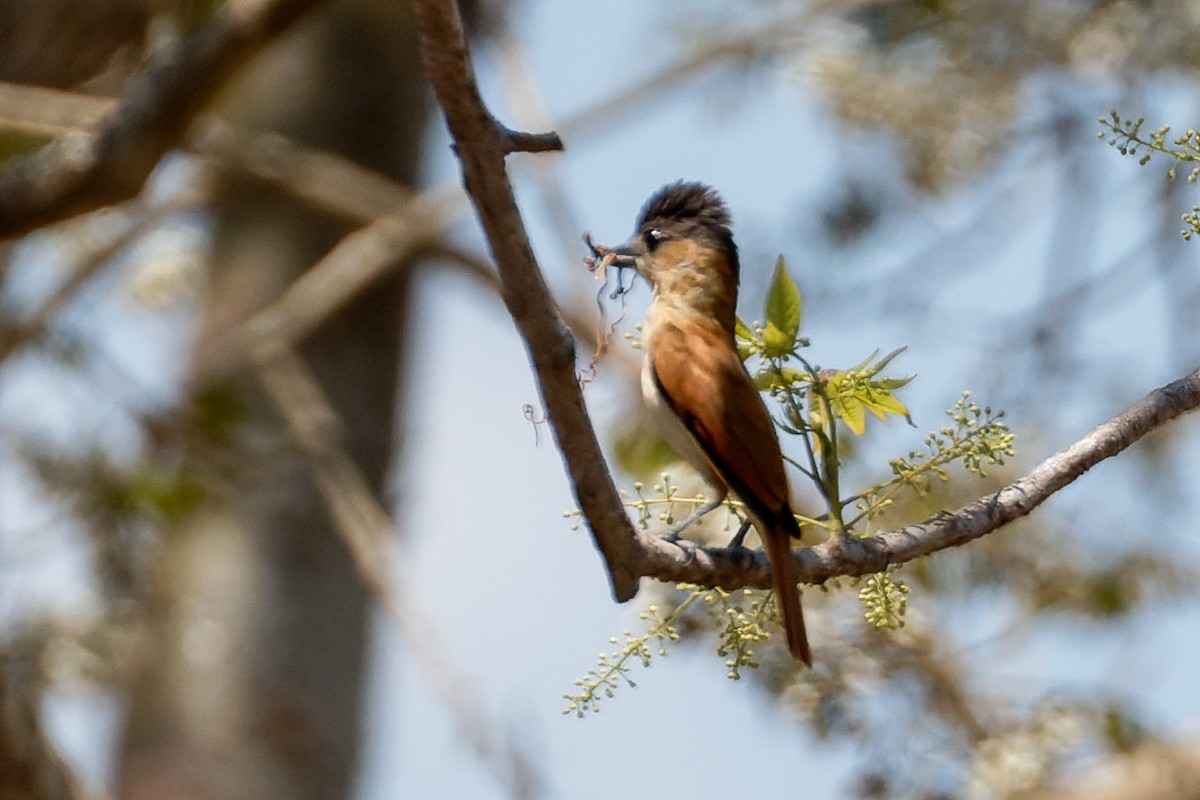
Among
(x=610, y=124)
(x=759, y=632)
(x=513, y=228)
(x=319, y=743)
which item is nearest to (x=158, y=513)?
(x=319, y=743)

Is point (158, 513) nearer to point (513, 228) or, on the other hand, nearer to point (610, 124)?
point (610, 124)

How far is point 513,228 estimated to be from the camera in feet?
5.45

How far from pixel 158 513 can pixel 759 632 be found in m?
3.06

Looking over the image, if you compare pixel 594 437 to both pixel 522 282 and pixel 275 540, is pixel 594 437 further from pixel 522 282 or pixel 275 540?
pixel 275 540

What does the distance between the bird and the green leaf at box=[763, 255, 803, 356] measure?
0.83 ft

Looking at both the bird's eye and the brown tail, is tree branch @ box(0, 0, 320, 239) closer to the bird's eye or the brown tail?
the bird's eye

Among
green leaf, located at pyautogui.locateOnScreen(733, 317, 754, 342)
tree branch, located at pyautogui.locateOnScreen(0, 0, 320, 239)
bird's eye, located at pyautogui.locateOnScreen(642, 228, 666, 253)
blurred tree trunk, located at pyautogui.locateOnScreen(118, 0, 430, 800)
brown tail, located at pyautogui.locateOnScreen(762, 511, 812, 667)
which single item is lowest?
blurred tree trunk, located at pyautogui.locateOnScreen(118, 0, 430, 800)

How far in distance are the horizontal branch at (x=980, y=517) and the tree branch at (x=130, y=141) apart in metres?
2.23

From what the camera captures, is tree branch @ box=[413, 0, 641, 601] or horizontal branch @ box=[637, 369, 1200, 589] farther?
horizontal branch @ box=[637, 369, 1200, 589]

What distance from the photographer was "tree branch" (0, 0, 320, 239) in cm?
394

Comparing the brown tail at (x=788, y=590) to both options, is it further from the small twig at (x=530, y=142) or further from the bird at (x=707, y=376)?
the small twig at (x=530, y=142)

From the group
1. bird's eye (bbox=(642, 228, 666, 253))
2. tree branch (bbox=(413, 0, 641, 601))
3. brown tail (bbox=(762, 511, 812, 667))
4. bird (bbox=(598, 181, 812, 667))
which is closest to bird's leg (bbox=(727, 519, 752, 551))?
bird (bbox=(598, 181, 812, 667))

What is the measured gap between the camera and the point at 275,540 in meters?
6.53

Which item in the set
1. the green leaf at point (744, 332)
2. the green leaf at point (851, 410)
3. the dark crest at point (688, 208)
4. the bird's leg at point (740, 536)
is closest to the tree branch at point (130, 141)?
the dark crest at point (688, 208)
